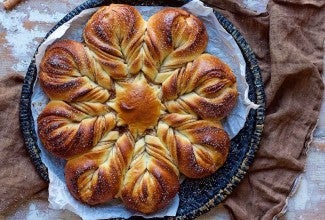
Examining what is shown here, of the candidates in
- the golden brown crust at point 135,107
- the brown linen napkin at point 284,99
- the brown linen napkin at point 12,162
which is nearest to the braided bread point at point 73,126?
the golden brown crust at point 135,107

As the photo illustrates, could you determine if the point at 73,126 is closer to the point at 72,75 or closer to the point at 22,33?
the point at 72,75

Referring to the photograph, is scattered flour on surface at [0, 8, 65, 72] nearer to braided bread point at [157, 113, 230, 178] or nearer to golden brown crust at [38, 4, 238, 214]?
golden brown crust at [38, 4, 238, 214]

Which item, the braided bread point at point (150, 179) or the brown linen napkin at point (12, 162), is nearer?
the braided bread point at point (150, 179)

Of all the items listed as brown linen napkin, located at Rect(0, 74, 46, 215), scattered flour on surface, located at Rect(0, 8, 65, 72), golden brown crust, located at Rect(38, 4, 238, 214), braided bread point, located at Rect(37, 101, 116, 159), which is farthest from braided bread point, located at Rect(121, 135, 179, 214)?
scattered flour on surface, located at Rect(0, 8, 65, 72)

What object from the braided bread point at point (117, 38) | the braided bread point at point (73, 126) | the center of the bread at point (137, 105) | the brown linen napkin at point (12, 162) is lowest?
the brown linen napkin at point (12, 162)

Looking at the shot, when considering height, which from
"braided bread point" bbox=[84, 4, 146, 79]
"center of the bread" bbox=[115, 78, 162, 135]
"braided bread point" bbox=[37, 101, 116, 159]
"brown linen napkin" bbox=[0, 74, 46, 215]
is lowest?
"brown linen napkin" bbox=[0, 74, 46, 215]

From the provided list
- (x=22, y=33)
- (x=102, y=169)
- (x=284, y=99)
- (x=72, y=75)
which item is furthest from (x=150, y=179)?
(x=22, y=33)

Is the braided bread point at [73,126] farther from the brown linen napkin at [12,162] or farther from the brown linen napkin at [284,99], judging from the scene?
the brown linen napkin at [284,99]
